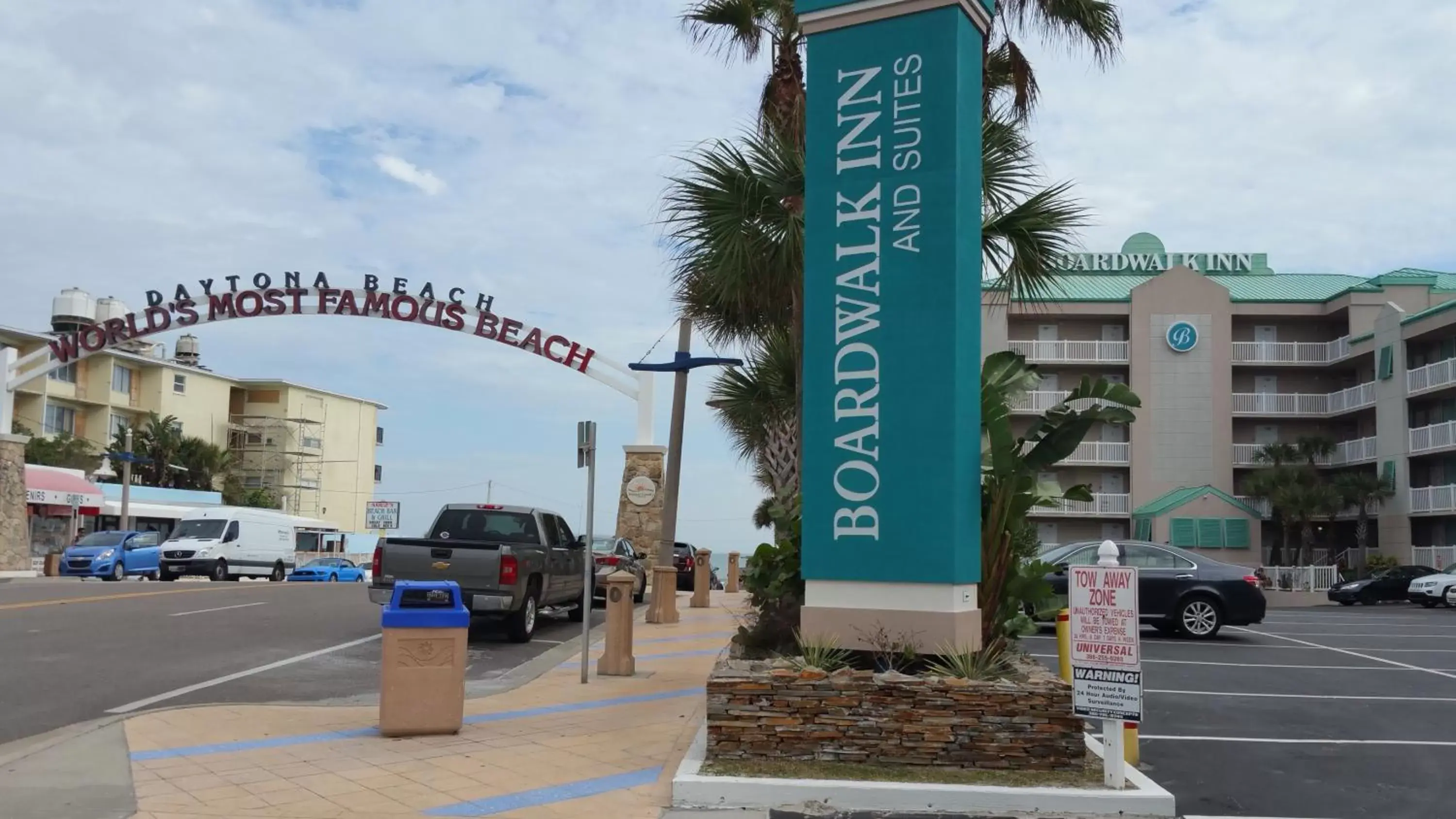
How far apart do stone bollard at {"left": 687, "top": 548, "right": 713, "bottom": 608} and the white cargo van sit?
18819 millimetres

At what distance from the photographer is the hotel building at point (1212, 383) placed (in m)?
43.0

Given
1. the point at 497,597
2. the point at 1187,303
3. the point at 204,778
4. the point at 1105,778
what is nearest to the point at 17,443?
the point at 497,597

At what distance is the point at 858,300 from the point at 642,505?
22.2 m

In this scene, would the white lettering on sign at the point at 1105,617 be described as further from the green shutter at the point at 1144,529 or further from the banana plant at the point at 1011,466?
the green shutter at the point at 1144,529

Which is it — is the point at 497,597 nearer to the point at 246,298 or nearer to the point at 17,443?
the point at 246,298

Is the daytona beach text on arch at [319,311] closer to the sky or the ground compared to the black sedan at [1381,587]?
closer to the sky

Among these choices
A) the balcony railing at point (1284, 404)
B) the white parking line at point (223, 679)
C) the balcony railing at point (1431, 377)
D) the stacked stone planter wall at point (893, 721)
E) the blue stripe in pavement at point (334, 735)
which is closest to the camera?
the stacked stone planter wall at point (893, 721)

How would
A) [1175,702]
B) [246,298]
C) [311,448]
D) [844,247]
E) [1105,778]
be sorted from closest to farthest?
[1105,778] → [844,247] → [1175,702] → [246,298] → [311,448]

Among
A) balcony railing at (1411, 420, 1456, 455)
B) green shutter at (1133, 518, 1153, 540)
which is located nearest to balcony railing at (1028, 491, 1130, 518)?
green shutter at (1133, 518, 1153, 540)

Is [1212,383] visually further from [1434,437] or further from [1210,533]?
Answer: [1434,437]

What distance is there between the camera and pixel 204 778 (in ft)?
22.8

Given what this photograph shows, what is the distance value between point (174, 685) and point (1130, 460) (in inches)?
1628

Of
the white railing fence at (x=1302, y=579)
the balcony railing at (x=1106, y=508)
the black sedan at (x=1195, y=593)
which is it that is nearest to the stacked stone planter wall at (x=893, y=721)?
the black sedan at (x=1195, y=593)

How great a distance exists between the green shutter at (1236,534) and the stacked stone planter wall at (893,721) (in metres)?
39.4
